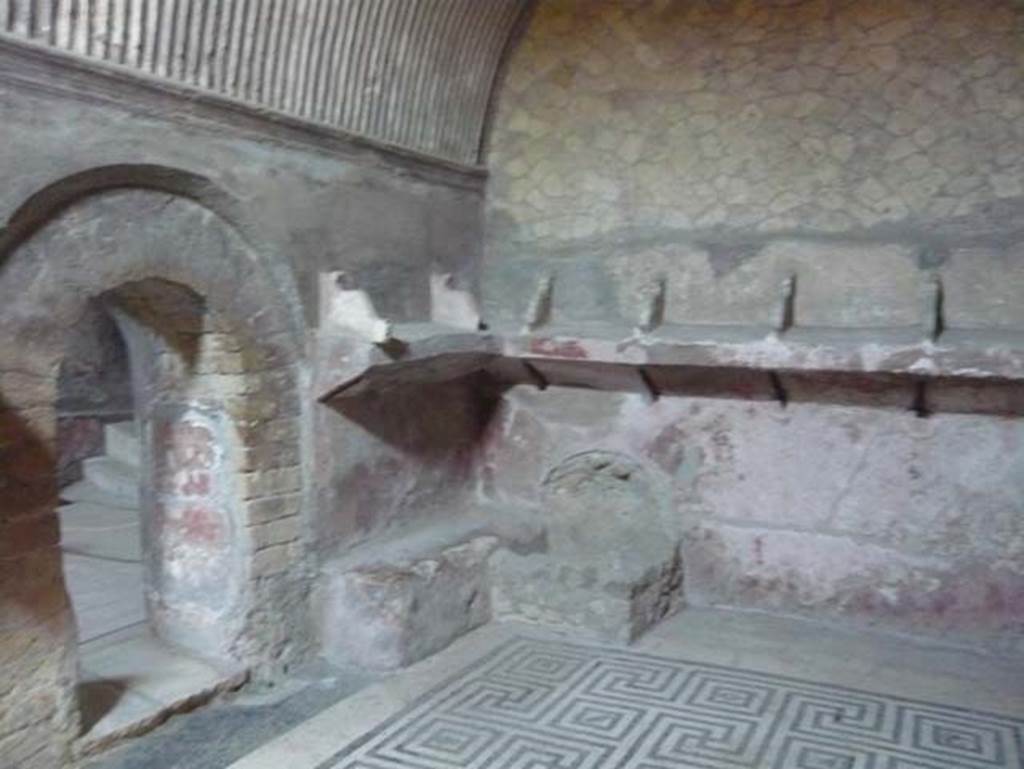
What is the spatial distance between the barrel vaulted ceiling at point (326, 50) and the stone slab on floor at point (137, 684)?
2.30 metres

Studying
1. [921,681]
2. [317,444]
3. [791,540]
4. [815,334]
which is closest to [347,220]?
[317,444]

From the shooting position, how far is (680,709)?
3.85m

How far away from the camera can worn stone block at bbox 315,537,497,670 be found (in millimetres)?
4277

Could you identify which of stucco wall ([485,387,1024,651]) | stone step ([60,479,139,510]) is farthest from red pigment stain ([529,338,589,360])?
stone step ([60,479,139,510])

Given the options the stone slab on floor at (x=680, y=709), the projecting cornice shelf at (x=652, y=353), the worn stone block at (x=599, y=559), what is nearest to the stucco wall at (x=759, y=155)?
the projecting cornice shelf at (x=652, y=353)

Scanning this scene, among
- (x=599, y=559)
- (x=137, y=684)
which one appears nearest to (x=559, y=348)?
(x=599, y=559)

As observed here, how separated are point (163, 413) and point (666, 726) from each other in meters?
2.41

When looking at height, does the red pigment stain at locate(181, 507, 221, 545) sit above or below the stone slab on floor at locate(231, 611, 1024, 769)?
Answer: above

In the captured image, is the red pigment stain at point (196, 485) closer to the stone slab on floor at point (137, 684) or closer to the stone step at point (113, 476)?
the stone slab on floor at point (137, 684)

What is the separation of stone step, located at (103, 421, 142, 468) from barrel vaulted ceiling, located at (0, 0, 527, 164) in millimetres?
4119

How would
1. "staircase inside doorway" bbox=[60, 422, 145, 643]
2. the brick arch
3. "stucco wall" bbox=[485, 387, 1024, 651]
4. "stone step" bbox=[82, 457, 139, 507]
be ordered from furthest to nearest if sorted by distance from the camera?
1. "stone step" bbox=[82, 457, 139, 507]
2. "staircase inside doorway" bbox=[60, 422, 145, 643]
3. "stucco wall" bbox=[485, 387, 1024, 651]
4. the brick arch

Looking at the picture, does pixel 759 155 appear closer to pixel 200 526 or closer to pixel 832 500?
pixel 832 500

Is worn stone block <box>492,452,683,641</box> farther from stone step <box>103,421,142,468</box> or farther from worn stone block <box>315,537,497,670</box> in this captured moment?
stone step <box>103,421,142,468</box>

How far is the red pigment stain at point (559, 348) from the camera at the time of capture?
4.78 meters
